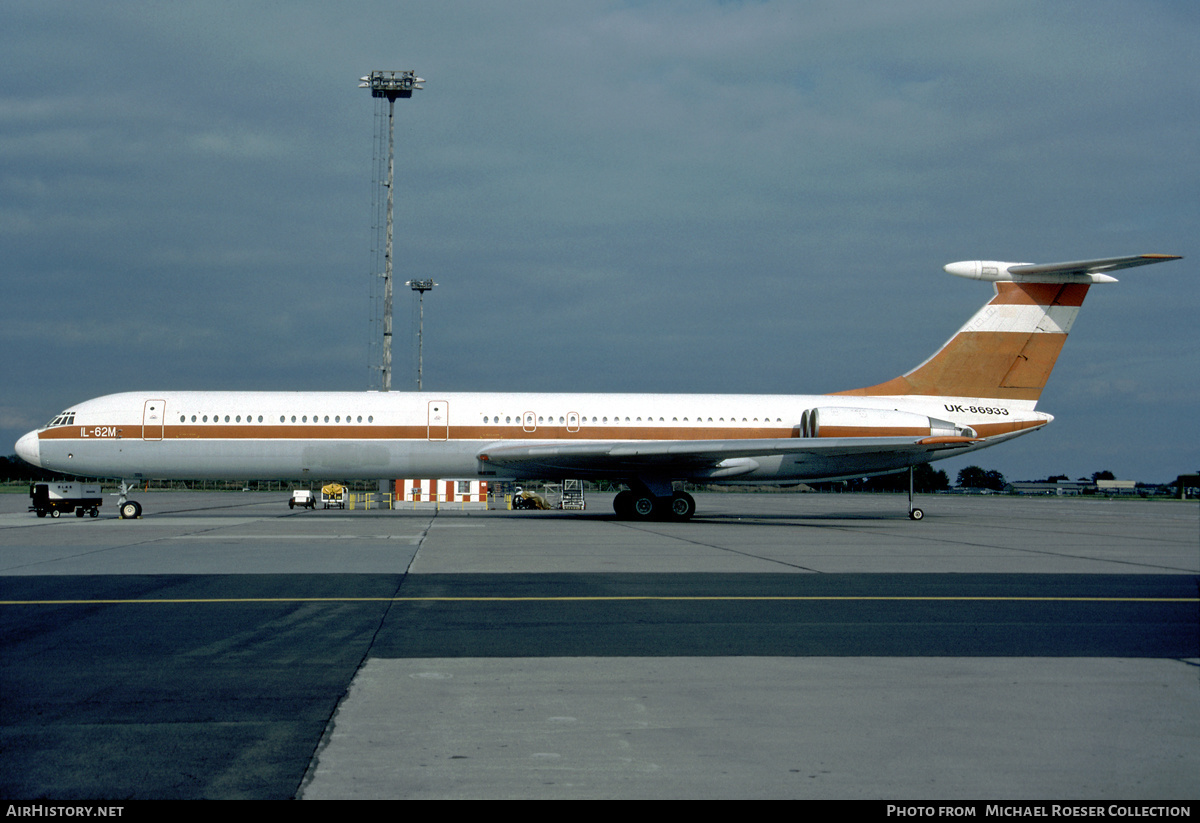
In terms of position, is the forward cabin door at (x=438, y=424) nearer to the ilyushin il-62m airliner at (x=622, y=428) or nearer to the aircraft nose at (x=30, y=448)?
the ilyushin il-62m airliner at (x=622, y=428)

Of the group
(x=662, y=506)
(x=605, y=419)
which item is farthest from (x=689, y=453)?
(x=605, y=419)

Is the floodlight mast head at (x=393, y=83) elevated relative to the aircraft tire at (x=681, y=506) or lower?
elevated

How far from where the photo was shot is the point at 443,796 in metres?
4.17

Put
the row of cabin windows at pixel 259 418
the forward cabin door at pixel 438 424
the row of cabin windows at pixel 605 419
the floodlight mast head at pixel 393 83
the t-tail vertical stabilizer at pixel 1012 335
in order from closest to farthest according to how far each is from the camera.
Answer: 1. the row of cabin windows at pixel 259 418
2. the forward cabin door at pixel 438 424
3. the row of cabin windows at pixel 605 419
4. the t-tail vertical stabilizer at pixel 1012 335
5. the floodlight mast head at pixel 393 83

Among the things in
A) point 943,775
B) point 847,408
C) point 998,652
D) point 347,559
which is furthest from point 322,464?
point 943,775

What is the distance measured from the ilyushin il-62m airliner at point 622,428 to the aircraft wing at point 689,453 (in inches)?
2.2

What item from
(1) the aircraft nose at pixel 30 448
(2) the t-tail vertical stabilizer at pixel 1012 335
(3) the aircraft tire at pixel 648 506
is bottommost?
(3) the aircraft tire at pixel 648 506

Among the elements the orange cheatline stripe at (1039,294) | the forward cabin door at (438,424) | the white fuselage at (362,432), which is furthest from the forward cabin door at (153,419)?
the orange cheatline stripe at (1039,294)

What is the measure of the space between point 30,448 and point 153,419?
3.50 metres

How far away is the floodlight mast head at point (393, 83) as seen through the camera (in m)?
37.1

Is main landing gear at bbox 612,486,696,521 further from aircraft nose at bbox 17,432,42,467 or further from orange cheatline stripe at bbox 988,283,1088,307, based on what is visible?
aircraft nose at bbox 17,432,42,467

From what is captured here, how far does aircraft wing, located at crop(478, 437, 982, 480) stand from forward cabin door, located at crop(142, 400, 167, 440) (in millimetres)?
8790
